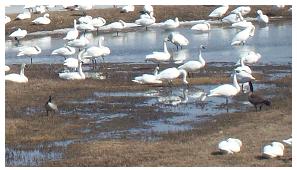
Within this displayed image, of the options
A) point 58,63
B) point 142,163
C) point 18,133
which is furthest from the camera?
point 58,63

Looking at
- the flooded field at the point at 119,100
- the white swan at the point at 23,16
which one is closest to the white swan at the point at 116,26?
the flooded field at the point at 119,100

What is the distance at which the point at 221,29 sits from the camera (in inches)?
1248

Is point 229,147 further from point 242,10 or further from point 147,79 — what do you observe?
point 242,10

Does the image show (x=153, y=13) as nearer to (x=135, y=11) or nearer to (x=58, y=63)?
(x=135, y=11)

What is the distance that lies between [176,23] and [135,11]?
5910 millimetres

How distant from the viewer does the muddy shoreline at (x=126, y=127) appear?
432 inches

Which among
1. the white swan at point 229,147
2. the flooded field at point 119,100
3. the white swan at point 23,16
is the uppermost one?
the white swan at point 23,16

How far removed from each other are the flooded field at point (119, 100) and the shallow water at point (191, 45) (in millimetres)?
46

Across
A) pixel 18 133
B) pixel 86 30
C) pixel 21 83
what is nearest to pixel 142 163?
pixel 18 133

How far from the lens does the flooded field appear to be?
41.7 feet

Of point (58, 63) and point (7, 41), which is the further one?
point (7, 41)

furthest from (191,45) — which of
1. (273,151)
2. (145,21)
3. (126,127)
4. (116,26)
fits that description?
(273,151)

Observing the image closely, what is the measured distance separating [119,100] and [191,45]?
10.8 m

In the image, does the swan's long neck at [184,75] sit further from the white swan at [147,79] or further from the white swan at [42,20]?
the white swan at [42,20]
